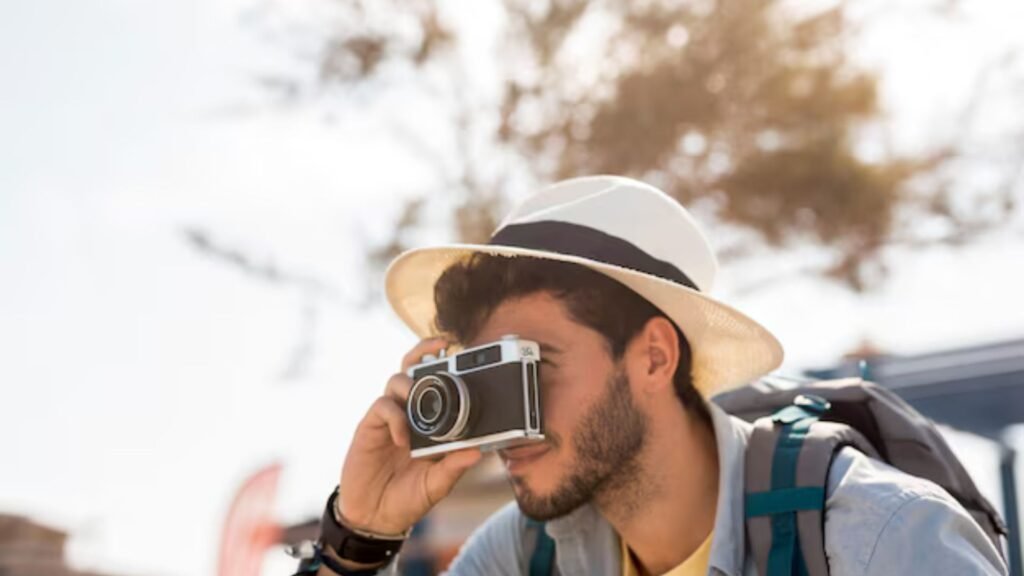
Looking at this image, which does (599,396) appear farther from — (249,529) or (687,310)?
(249,529)

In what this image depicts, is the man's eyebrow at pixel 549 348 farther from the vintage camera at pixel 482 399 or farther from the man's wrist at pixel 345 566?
the man's wrist at pixel 345 566

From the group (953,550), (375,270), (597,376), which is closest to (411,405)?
(597,376)

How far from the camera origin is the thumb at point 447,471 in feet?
8.96

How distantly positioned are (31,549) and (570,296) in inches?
124

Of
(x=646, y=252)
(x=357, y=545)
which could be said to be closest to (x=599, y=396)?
(x=646, y=252)

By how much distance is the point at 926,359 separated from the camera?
11.4 ft

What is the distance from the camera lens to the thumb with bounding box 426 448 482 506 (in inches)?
108

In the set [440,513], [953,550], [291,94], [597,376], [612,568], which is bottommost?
[953,550]

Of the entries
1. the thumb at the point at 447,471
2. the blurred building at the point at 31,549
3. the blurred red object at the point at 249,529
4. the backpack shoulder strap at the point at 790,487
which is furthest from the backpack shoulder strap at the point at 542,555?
the blurred red object at the point at 249,529

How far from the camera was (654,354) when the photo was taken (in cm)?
284

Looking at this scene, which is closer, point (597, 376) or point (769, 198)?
point (597, 376)

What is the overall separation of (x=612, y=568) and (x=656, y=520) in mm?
191

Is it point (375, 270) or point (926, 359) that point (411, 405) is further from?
point (375, 270)

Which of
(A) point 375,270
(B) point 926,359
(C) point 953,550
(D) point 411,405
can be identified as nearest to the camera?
(C) point 953,550
